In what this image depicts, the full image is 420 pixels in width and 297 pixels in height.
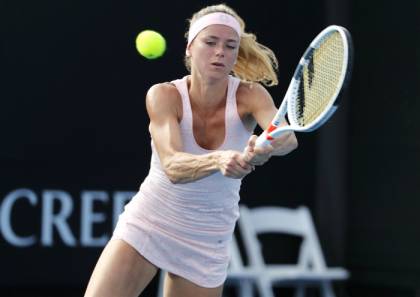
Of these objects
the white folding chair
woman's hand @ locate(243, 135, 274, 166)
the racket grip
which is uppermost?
the racket grip

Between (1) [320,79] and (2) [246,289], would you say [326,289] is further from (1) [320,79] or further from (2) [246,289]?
(1) [320,79]

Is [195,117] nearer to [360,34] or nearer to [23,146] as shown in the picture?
[23,146]

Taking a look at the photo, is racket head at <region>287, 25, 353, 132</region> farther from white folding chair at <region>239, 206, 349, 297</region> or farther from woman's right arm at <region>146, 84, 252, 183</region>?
white folding chair at <region>239, 206, 349, 297</region>

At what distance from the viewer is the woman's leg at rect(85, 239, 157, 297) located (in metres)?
3.79

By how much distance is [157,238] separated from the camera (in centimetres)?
395

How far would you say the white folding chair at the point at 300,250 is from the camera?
6504 millimetres

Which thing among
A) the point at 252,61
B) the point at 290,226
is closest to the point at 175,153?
the point at 252,61

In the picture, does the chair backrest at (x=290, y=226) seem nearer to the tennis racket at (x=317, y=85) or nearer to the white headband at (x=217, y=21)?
the white headband at (x=217, y=21)

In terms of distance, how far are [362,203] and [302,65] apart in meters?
3.55

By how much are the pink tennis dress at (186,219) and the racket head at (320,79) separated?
0.44 m

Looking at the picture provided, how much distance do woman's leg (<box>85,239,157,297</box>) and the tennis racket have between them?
85 cm

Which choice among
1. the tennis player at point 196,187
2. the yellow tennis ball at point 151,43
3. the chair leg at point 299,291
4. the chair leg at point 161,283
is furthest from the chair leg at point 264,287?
the yellow tennis ball at point 151,43

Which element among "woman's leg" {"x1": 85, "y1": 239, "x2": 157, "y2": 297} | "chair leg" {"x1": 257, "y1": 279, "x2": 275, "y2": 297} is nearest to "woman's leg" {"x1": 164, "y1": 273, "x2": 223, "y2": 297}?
"woman's leg" {"x1": 85, "y1": 239, "x2": 157, "y2": 297}

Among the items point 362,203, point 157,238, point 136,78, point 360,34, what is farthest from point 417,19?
point 157,238
